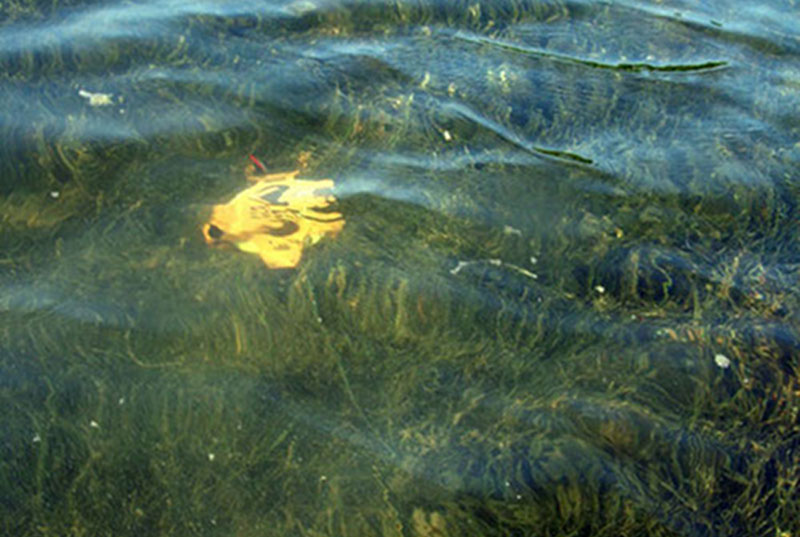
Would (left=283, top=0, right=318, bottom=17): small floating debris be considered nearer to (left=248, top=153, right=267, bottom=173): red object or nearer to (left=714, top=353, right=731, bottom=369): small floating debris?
(left=248, top=153, right=267, bottom=173): red object

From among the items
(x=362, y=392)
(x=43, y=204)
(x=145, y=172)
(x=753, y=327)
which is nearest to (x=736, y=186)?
(x=753, y=327)

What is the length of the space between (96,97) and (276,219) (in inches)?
55.8

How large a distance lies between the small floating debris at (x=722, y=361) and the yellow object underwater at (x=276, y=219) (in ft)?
5.86

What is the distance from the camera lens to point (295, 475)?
100 inches

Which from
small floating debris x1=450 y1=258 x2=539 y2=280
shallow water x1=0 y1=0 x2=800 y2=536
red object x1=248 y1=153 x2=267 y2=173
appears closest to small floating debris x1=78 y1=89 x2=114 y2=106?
shallow water x1=0 y1=0 x2=800 y2=536

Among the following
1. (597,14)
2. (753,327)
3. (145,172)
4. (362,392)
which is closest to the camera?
(362,392)

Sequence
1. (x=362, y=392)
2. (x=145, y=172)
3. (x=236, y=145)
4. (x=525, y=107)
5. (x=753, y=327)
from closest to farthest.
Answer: (x=362, y=392)
(x=753, y=327)
(x=145, y=172)
(x=236, y=145)
(x=525, y=107)

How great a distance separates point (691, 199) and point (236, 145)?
2.47 metres

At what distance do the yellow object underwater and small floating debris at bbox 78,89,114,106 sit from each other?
974 mm

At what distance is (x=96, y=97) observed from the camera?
3871mm

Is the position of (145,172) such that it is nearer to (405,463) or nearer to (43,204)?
(43,204)

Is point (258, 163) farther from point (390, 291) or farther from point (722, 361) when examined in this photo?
point (722, 361)

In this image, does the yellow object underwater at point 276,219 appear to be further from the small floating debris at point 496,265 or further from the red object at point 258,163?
the small floating debris at point 496,265

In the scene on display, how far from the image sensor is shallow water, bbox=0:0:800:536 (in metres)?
2.54
